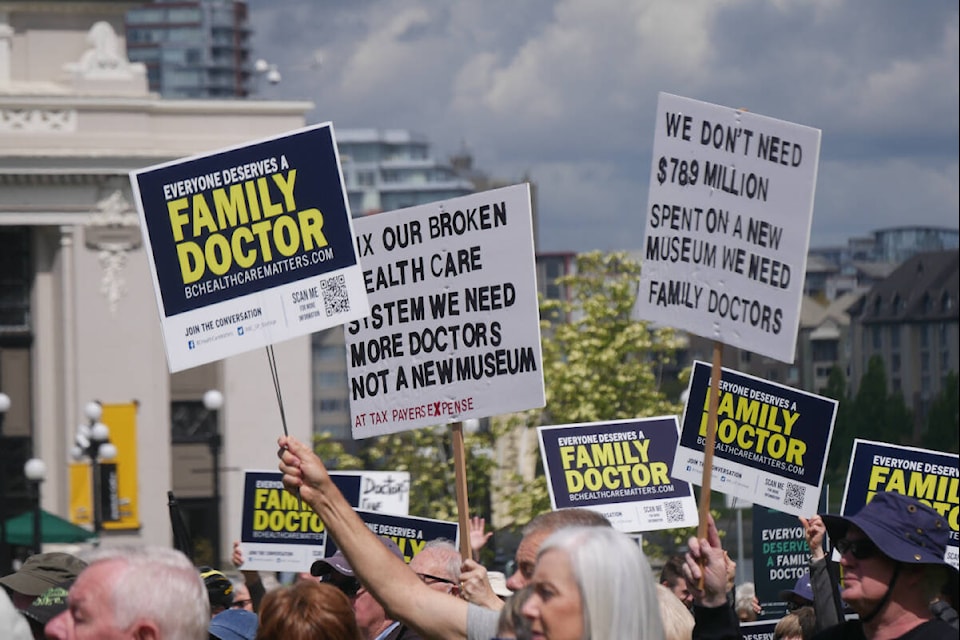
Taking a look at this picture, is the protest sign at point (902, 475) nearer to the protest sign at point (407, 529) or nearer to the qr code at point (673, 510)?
the qr code at point (673, 510)

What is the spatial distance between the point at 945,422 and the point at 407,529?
258 feet

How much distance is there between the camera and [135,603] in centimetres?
531

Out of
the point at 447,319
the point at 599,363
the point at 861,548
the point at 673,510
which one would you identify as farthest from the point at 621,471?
the point at 599,363

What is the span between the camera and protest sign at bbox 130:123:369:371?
24.7ft

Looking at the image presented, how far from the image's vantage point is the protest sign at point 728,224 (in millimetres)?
7602

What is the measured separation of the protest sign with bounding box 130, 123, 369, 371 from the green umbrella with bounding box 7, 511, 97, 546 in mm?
29161

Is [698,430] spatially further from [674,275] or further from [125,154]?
[125,154]

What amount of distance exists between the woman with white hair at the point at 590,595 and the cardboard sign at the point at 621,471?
7158 mm

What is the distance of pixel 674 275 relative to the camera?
795cm

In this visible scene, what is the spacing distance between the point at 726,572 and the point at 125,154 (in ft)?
144

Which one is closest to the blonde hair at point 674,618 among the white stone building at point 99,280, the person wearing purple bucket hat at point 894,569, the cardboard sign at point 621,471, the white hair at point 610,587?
the person wearing purple bucket hat at point 894,569

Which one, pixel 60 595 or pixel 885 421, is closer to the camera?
pixel 60 595

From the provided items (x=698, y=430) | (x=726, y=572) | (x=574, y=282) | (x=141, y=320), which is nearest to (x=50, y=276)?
(x=141, y=320)

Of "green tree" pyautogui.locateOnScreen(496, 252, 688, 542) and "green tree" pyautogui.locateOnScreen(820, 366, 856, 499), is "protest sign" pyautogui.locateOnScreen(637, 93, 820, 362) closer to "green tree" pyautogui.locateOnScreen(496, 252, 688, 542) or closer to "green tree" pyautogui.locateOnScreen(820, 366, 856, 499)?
"green tree" pyautogui.locateOnScreen(496, 252, 688, 542)
